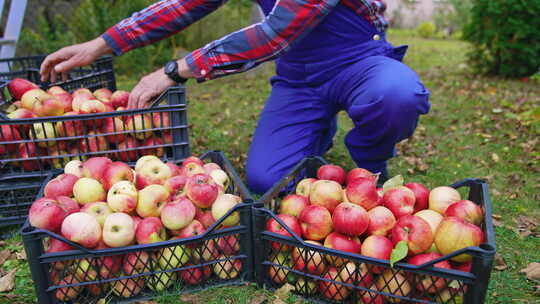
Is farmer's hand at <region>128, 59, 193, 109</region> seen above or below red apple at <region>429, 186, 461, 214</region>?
above

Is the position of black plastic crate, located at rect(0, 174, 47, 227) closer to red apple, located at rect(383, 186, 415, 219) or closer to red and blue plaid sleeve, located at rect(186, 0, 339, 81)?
red and blue plaid sleeve, located at rect(186, 0, 339, 81)

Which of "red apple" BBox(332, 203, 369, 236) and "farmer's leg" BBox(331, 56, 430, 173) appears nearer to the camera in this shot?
"red apple" BBox(332, 203, 369, 236)

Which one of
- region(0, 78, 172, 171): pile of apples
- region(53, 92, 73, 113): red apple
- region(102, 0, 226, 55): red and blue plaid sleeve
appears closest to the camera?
region(0, 78, 172, 171): pile of apples

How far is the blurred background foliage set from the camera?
19.5 feet

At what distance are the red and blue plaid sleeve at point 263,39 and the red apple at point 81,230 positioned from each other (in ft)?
2.89

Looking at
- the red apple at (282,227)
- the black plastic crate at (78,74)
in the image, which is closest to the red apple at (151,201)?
the red apple at (282,227)

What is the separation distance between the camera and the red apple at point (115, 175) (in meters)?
1.72

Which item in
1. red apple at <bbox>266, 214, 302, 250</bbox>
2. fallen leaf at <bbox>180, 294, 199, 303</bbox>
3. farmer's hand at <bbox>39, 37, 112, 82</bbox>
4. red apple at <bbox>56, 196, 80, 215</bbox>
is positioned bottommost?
fallen leaf at <bbox>180, 294, 199, 303</bbox>

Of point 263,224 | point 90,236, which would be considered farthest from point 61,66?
point 263,224

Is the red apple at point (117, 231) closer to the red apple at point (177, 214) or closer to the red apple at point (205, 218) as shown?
the red apple at point (177, 214)

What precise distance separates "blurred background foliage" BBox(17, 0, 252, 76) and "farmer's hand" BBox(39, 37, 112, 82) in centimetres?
364

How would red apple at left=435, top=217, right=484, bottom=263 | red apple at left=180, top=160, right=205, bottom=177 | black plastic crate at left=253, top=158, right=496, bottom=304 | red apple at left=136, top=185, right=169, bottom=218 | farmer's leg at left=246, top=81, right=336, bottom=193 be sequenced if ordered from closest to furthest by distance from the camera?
black plastic crate at left=253, top=158, right=496, bottom=304, red apple at left=435, top=217, right=484, bottom=263, red apple at left=136, top=185, right=169, bottom=218, red apple at left=180, top=160, right=205, bottom=177, farmer's leg at left=246, top=81, right=336, bottom=193

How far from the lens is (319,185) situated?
69.0 inches

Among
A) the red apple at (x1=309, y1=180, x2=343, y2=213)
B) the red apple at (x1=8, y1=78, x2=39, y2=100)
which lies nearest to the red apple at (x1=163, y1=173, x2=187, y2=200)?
the red apple at (x1=309, y1=180, x2=343, y2=213)
